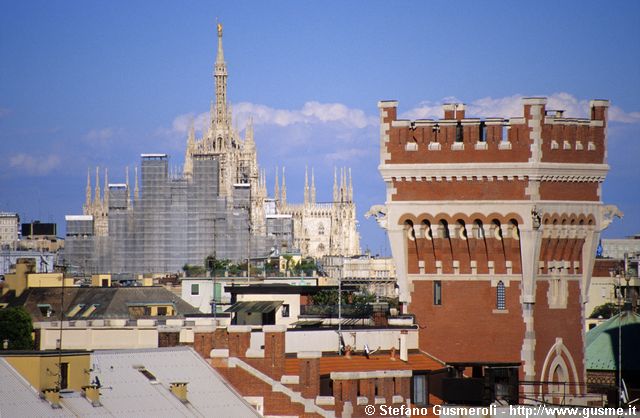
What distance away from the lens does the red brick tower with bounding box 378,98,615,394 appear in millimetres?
41000

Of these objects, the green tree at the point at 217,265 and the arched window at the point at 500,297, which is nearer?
the arched window at the point at 500,297

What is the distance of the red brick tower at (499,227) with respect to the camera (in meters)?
41.0

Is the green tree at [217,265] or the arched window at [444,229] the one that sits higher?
the green tree at [217,265]

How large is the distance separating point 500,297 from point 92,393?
10510 mm

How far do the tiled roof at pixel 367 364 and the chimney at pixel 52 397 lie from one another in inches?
271

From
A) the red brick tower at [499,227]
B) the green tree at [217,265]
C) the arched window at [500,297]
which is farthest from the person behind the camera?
the green tree at [217,265]

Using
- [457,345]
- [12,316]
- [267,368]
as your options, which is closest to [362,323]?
[457,345]

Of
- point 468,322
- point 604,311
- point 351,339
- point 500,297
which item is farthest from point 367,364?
point 604,311

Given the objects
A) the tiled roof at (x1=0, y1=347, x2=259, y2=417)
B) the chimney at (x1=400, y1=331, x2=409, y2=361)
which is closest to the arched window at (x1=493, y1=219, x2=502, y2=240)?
the chimney at (x1=400, y1=331, x2=409, y2=361)

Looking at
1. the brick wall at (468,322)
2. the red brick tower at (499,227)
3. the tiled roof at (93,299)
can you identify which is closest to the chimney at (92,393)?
the red brick tower at (499,227)

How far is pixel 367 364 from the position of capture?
1594 inches

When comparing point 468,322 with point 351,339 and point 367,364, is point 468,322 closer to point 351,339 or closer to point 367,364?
point 351,339

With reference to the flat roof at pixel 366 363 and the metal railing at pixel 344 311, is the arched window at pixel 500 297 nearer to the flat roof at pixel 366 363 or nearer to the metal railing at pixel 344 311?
the flat roof at pixel 366 363

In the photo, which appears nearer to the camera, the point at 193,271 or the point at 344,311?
the point at 344,311
